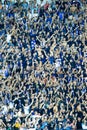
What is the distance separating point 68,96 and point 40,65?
1.59m

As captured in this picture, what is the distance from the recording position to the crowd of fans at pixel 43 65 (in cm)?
1595

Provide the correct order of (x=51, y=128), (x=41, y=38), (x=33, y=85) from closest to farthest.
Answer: (x=51, y=128) < (x=33, y=85) < (x=41, y=38)

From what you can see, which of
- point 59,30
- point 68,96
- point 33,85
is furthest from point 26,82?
point 59,30

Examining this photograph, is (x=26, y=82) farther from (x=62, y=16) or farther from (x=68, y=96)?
(x=62, y=16)

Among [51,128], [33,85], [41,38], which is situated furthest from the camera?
[41,38]

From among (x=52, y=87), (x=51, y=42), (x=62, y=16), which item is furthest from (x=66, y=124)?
(x=62, y=16)

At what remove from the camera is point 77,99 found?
54.3ft

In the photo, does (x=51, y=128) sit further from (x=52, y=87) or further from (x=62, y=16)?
(x=62, y=16)

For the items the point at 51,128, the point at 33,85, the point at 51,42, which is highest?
the point at 51,42

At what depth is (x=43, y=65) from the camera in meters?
17.3

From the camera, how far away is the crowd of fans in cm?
1595

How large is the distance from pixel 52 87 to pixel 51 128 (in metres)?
1.64

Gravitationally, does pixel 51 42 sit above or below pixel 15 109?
above

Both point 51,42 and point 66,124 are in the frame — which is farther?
point 51,42
